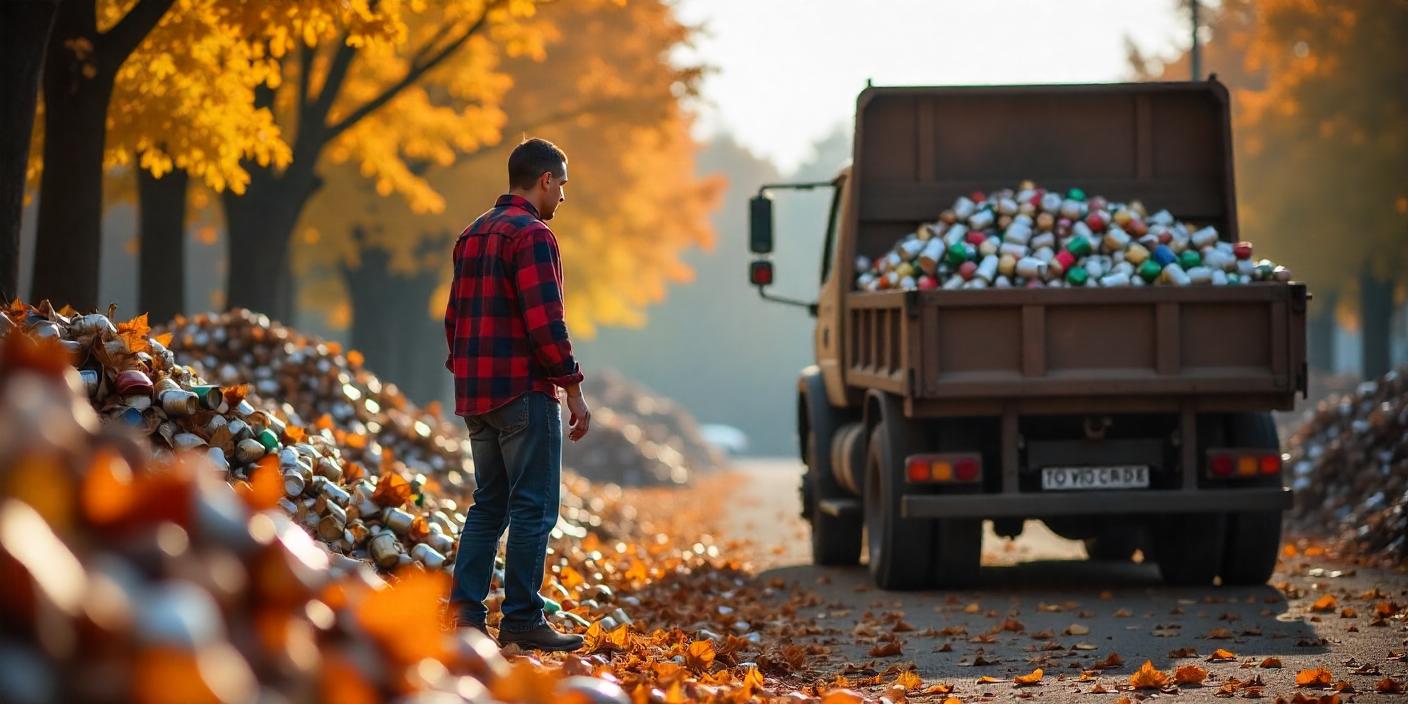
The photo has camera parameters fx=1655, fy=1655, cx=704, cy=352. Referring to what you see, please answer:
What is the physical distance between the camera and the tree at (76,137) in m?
10.9

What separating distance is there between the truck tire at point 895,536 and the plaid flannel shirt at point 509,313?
12.6 feet

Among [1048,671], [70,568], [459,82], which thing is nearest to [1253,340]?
[1048,671]

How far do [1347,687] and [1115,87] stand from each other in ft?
19.5

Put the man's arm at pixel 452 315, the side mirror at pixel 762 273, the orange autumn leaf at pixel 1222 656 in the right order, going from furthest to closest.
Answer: the side mirror at pixel 762 273 → the orange autumn leaf at pixel 1222 656 → the man's arm at pixel 452 315

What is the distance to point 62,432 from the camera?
269 cm

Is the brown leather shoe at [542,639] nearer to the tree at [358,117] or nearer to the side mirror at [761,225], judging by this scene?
the side mirror at [761,225]

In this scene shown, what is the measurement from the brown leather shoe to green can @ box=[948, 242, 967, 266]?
15.1 ft

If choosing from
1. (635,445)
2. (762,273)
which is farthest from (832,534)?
(635,445)

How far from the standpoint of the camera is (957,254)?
10.3 meters

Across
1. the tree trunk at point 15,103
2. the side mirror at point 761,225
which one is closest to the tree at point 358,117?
the side mirror at point 761,225

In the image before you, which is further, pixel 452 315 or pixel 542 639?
pixel 452 315

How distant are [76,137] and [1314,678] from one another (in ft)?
28.0

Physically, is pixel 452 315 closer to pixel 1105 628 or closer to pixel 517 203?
pixel 517 203

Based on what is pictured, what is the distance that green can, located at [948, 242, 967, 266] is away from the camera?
404 inches
